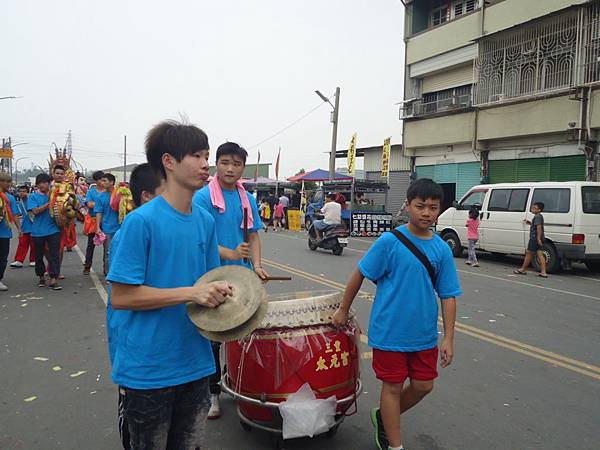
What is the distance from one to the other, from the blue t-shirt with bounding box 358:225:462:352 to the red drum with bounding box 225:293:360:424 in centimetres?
26

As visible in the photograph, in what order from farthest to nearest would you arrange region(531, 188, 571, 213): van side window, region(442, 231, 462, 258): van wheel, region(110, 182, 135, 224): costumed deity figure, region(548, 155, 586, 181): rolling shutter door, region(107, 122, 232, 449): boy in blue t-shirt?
1. region(548, 155, 586, 181): rolling shutter door
2. region(442, 231, 462, 258): van wheel
3. region(531, 188, 571, 213): van side window
4. region(110, 182, 135, 224): costumed deity figure
5. region(107, 122, 232, 449): boy in blue t-shirt

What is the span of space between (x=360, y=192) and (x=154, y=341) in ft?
61.1

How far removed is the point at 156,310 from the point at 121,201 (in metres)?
6.28

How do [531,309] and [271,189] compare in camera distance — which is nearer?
[531,309]

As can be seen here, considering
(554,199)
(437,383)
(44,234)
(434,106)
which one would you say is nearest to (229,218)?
(437,383)

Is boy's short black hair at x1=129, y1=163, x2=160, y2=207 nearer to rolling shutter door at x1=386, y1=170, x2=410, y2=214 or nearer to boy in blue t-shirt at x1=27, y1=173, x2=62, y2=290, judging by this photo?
boy in blue t-shirt at x1=27, y1=173, x2=62, y2=290

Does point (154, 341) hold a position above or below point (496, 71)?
below

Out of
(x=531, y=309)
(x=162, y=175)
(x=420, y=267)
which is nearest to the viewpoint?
(x=162, y=175)

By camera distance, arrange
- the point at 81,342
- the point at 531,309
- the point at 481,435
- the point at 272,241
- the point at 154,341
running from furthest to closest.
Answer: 1. the point at 272,241
2. the point at 531,309
3. the point at 81,342
4. the point at 481,435
5. the point at 154,341

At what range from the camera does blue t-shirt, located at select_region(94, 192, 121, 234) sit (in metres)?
8.17

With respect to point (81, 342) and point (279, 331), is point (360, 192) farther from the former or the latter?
point (279, 331)

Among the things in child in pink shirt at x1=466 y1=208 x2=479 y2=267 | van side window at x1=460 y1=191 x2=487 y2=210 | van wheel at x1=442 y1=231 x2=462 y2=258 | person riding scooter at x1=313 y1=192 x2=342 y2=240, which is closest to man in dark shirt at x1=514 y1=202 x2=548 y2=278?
child in pink shirt at x1=466 y1=208 x2=479 y2=267

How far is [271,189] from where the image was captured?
31.9 meters

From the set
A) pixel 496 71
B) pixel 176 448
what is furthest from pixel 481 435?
pixel 496 71
